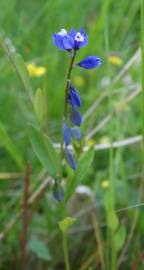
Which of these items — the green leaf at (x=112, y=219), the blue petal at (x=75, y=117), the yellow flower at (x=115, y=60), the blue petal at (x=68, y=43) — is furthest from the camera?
the yellow flower at (x=115, y=60)

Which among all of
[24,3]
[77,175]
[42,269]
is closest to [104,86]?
[42,269]

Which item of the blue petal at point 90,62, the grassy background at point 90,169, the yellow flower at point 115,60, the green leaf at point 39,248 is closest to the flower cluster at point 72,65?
the blue petal at point 90,62

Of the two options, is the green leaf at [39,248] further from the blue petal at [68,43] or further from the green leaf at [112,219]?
the blue petal at [68,43]

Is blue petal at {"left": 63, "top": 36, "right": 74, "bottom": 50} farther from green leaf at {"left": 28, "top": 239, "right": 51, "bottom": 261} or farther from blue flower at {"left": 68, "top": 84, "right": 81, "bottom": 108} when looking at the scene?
green leaf at {"left": 28, "top": 239, "right": 51, "bottom": 261}

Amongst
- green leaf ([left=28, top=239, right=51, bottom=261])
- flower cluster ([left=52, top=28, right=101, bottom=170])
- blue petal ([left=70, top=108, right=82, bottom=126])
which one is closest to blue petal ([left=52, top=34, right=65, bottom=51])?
flower cluster ([left=52, top=28, right=101, bottom=170])

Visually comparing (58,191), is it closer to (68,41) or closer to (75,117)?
(75,117)

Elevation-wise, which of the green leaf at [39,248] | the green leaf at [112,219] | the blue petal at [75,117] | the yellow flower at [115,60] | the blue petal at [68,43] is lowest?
the green leaf at [39,248]

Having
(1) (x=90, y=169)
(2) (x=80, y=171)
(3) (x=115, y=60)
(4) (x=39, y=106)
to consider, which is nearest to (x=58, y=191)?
(2) (x=80, y=171)

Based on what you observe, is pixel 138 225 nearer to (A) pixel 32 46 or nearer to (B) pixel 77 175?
(B) pixel 77 175
